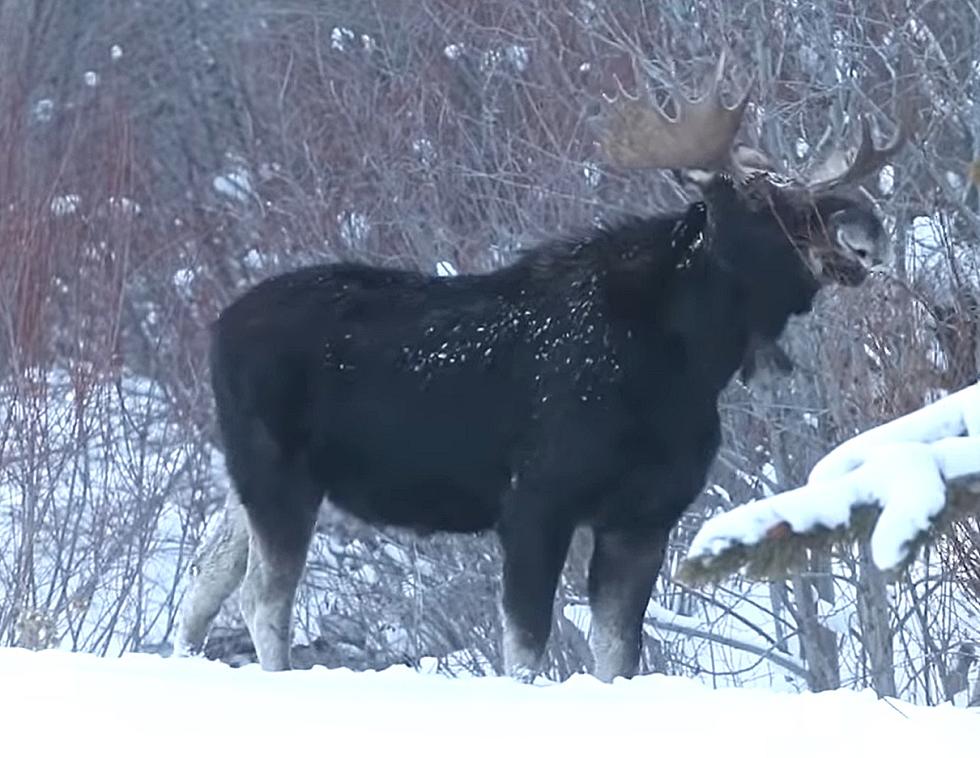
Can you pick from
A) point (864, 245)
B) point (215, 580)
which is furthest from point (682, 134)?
point (215, 580)

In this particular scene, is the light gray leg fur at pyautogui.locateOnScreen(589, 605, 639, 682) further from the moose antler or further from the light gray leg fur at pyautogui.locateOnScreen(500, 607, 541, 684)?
the moose antler

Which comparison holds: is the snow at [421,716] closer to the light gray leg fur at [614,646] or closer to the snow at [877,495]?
the light gray leg fur at [614,646]

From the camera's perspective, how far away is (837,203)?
24.7 ft

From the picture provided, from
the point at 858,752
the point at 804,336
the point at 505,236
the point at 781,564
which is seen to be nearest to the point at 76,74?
the point at 505,236

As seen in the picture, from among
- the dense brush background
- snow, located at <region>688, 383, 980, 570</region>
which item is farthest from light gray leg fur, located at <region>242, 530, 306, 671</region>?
snow, located at <region>688, 383, 980, 570</region>

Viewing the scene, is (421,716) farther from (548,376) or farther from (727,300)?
(727,300)

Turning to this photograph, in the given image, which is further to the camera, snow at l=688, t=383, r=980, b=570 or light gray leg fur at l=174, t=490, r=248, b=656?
light gray leg fur at l=174, t=490, r=248, b=656

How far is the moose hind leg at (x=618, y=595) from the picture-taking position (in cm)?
750

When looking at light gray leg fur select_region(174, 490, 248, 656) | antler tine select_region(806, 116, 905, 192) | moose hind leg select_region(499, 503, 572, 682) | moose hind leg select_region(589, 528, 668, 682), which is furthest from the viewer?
light gray leg fur select_region(174, 490, 248, 656)

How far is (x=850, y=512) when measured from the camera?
2.90m

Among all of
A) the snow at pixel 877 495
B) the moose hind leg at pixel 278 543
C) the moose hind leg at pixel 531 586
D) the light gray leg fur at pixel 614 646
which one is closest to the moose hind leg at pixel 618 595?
the light gray leg fur at pixel 614 646

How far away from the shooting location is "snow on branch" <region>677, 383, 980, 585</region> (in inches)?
111

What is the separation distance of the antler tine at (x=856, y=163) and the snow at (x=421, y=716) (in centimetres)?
206

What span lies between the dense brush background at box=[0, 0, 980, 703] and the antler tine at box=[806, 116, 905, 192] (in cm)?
36
